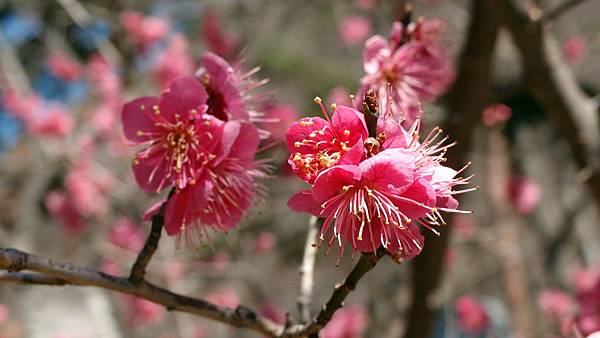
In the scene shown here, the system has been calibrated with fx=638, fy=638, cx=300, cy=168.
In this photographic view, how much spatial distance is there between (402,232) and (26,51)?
6375mm

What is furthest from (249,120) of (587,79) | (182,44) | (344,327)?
(587,79)

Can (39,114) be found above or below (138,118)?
below

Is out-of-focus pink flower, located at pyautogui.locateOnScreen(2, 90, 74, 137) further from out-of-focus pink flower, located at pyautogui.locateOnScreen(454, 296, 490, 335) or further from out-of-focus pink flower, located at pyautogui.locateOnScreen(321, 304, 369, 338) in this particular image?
out-of-focus pink flower, located at pyautogui.locateOnScreen(454, 296, 490, 335)

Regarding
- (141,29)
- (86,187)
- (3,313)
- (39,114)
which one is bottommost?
(3,313)

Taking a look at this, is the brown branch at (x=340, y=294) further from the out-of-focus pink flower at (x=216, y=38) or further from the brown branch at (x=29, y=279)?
the out-of-focus pink flower at (x=216, y=38)

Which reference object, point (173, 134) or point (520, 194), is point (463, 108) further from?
point (520, 194)

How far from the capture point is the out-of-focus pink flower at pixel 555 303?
355cm

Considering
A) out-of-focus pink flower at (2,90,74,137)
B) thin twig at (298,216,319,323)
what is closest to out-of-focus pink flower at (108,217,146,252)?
out-of-focus pink flower at (2,90,74,137)

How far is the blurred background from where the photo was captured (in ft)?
10.7

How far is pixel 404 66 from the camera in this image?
1.16m

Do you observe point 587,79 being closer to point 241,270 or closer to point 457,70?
point 241,270

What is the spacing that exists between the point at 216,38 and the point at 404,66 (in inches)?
116

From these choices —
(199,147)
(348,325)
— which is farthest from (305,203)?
(348,325)

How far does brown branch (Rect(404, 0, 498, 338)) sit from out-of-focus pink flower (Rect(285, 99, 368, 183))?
1051 millimetres
